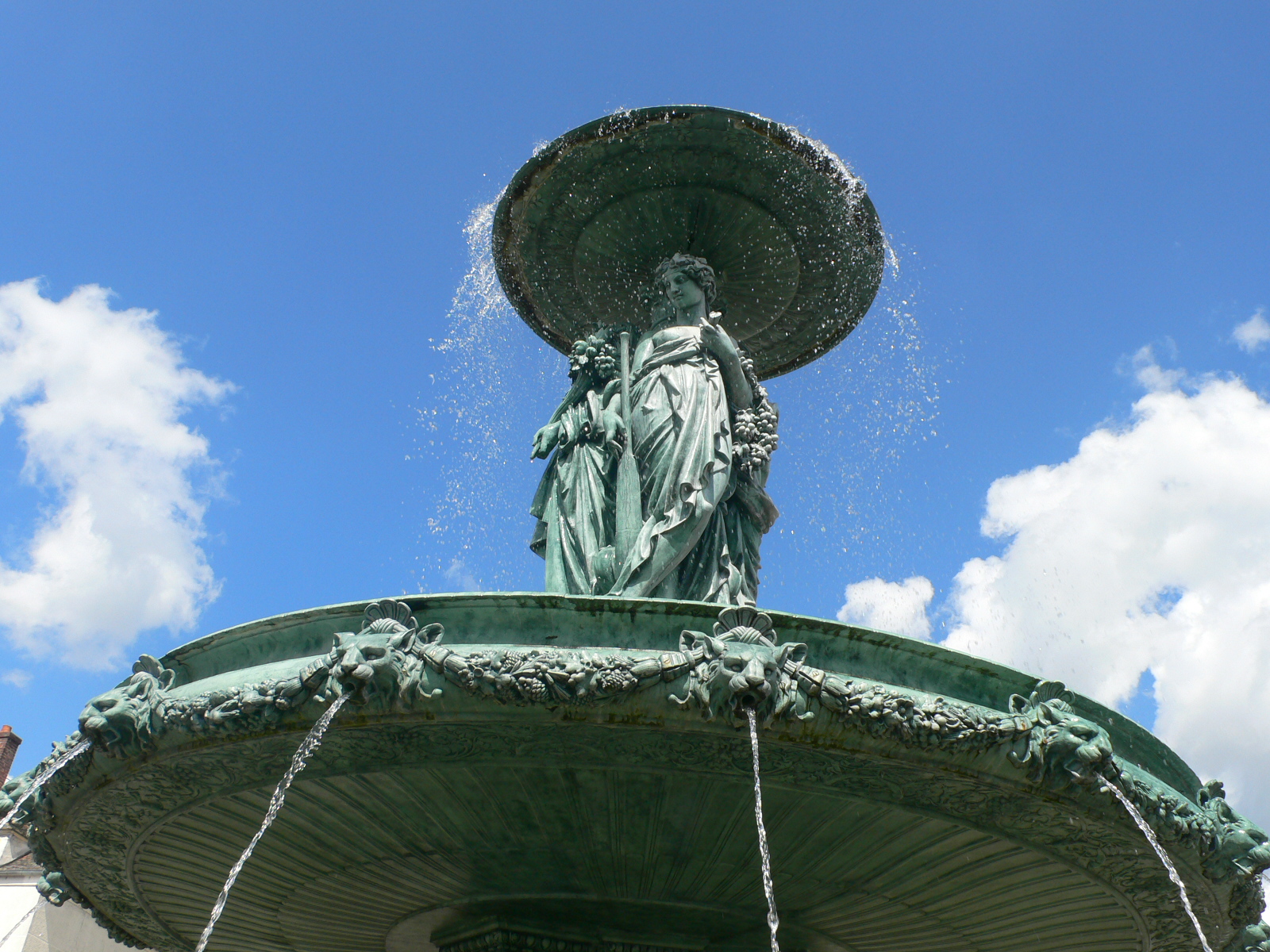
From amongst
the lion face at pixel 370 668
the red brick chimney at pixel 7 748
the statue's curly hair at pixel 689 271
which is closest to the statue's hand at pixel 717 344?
the statue's curly hair at pixel 689 271

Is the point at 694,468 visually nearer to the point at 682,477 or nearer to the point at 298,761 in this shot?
the point at 682,477

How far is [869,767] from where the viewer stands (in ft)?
15.1

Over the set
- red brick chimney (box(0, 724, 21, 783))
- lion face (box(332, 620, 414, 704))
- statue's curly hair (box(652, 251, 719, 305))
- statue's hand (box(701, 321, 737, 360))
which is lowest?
lion face (box(332, 620, 414, 704))

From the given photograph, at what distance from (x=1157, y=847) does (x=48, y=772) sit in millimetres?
4732

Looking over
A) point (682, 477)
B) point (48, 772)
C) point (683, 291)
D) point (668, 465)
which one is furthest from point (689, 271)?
point (48, 772)

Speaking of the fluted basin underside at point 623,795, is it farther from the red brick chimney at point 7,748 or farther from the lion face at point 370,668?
the red brick chimney at point 7,748

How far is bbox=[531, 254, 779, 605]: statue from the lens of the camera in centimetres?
755

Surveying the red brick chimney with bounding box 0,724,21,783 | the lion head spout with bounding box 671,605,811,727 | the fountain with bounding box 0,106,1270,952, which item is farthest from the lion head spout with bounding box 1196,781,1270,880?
the red brick chimney with bounding box 0,724,21,783

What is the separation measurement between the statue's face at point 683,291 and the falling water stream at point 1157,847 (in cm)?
538

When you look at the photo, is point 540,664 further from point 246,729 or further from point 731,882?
point 731,882

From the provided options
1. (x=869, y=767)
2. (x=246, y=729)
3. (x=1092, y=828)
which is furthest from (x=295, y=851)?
(x=1092, y=828)

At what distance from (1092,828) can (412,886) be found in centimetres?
326

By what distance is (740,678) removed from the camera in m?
4.28

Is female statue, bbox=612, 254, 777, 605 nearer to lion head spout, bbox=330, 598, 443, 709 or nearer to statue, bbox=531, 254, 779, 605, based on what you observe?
statue, bbox=531, 254, 779, 605
